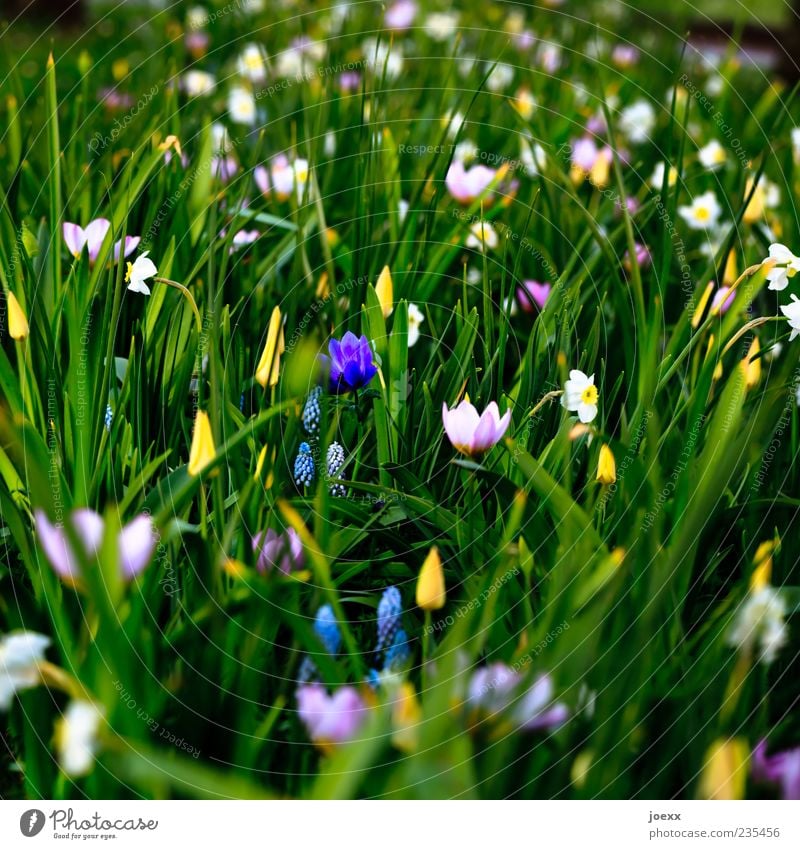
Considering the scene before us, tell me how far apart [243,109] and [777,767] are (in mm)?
1312

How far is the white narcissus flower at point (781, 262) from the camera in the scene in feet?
2.91

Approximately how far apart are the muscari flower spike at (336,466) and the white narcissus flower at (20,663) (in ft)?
0.92

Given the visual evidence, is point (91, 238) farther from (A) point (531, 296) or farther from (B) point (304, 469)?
(A) point (531, 296)

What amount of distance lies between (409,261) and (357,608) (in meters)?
0.47

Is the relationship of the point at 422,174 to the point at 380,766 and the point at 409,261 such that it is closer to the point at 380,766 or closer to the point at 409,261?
the point at 409,261

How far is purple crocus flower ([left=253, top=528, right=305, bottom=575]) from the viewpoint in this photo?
0.69m

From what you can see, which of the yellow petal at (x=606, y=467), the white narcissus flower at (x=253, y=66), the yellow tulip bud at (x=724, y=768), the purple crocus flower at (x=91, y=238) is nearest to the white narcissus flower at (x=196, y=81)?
the white narcissus flower at (x=253, y=66)

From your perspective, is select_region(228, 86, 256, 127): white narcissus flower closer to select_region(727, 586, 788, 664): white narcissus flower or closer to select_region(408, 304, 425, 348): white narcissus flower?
select_region(408, 304, 425, 348): white narcissus flower

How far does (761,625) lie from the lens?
2.30 feet

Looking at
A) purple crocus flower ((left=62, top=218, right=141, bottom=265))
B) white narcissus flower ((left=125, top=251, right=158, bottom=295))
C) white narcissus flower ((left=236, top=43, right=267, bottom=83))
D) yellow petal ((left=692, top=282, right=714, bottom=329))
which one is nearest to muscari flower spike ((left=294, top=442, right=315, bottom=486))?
white narcissus flower ((left=125, top=251, right=158, bottom=295))

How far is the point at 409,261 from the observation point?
1.06 m

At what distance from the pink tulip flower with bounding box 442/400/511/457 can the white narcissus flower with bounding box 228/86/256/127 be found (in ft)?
3.13

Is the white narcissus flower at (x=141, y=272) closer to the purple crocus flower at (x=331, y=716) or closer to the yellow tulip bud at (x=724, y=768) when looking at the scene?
the purple crocus flower at (x=331, y=716)

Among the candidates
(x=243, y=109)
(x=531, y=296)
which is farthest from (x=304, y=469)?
(x=243, y=109)
